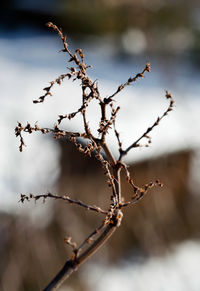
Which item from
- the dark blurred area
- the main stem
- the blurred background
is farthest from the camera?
the blurred background

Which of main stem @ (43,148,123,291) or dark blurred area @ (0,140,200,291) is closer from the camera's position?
main stem @ (43,148,123,291)

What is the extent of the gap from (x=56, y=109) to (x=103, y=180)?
2.91ft

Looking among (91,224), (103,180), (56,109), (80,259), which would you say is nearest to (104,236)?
(80,259)

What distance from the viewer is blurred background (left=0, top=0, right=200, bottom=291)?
7.77 feet

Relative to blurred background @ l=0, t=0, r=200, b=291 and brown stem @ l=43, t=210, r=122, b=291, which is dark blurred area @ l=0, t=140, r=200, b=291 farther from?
brown stem @ l=43, t=210, r=122, b=291

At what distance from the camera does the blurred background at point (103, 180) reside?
2.37 meters

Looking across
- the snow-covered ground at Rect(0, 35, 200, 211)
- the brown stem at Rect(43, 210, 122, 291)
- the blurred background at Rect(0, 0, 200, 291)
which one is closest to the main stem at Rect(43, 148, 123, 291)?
the brown stem at Rect(43, 210, 122, 291)

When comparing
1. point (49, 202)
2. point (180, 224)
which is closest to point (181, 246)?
point (180, 224)

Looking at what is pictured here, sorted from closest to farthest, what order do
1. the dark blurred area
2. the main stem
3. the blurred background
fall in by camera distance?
the main stem, the dark blurred area, the blurred background

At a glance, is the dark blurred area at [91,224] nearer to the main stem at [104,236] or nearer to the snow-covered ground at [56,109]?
the snow-covered ground at [56,109]

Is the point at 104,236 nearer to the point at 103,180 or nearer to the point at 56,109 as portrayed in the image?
the point at 103,180

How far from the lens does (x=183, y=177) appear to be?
12.3 ft

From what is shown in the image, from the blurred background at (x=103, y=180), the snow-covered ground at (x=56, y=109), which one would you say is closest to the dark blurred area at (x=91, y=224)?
the blurred background at (x=103, y=180)

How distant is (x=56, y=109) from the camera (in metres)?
3.63
